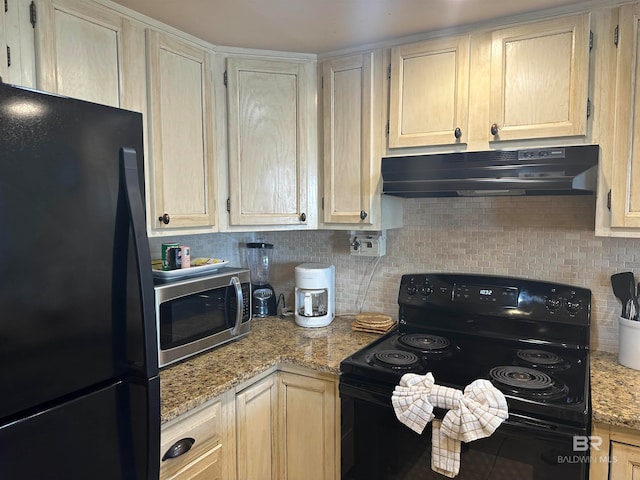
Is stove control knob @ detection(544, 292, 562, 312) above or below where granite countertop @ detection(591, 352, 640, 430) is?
above

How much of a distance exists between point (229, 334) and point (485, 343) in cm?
112

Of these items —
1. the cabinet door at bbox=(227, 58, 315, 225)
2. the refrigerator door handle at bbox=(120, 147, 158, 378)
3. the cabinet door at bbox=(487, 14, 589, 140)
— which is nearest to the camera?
the refrigerator door handle at bbox=(120, 147, 158, 378)

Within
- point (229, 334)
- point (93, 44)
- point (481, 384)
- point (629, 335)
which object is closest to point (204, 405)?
point (229, 334)

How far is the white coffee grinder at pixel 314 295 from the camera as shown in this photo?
7.17 ft

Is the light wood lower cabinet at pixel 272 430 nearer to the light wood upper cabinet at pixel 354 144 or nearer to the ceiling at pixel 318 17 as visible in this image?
the light wood upper cabinet at pixel 354 144

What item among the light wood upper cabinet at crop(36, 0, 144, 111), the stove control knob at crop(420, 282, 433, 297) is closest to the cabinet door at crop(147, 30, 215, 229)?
the light wood upper cabinet at crop(36, 0, 144, 111)

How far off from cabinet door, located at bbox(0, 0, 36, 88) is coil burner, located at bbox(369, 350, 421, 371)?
4.87 feet

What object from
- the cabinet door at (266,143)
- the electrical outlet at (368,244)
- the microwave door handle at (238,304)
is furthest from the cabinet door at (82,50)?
the electrical outlet at (368,244)

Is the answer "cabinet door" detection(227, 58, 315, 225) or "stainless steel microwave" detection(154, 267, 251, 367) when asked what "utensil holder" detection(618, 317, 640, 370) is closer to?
"cabinet door" detection(227, 58, 315, 225)

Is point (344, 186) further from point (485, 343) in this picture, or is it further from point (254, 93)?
point (485, 343)

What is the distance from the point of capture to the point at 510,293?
191 centimetres

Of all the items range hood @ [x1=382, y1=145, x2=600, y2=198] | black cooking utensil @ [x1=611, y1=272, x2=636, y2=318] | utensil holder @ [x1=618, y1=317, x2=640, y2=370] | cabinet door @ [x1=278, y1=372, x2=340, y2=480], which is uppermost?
range hood @ [x1=382, y1=145, x2=600, y2=198]

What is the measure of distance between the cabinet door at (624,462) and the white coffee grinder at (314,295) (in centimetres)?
128

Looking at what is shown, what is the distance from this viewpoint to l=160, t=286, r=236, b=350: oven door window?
164cm
